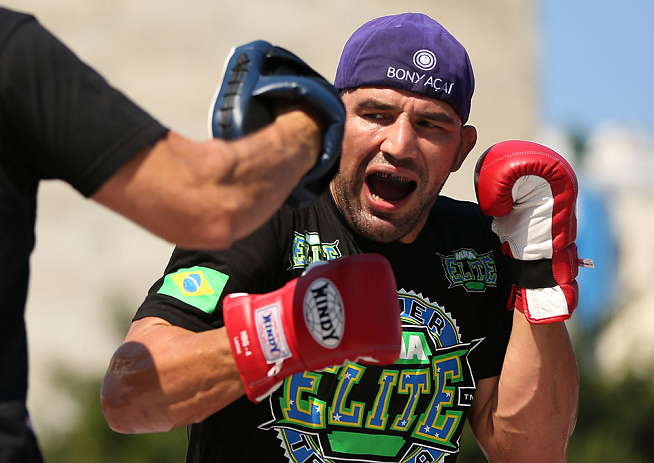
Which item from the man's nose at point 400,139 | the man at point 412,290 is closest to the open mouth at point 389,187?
the man at point 412,290

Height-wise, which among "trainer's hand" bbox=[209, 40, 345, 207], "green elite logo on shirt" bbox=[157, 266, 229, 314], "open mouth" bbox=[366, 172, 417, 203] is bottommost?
"green elite logo on shirt" bbox=[157, 266, 229, 314]

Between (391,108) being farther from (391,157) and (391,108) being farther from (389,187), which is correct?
(389,187)

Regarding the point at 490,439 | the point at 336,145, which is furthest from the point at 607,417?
the point at 336,145

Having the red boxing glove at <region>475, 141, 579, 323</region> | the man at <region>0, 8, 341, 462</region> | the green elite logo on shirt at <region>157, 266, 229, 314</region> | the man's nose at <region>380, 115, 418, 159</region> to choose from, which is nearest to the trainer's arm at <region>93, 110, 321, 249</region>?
the man at <region>0, 8, 341, 462</region>

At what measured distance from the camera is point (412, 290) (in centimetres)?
310

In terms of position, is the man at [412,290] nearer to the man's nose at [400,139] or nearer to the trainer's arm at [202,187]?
the man's nose at [400,139]

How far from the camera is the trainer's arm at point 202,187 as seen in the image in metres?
1.87

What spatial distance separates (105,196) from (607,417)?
8.00m

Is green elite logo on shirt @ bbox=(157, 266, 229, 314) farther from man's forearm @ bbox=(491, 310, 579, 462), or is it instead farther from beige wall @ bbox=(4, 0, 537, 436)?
beige wall @ bbox=(4, 0, 537, 436)

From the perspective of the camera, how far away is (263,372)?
2350mm

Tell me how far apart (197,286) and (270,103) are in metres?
0.80

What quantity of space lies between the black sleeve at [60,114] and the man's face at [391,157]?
1316 millimetres

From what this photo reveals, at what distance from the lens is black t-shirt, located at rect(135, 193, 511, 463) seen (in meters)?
2.81

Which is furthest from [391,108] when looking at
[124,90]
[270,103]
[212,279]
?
[124,90]
